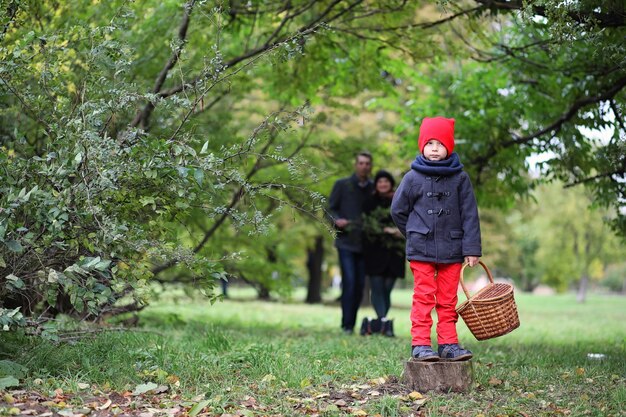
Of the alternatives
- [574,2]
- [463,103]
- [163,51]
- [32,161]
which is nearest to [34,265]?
[32,161]

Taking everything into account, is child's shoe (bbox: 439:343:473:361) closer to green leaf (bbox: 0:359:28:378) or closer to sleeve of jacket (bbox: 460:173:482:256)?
sleeve of jacket (bbox: 460:173:482:256)

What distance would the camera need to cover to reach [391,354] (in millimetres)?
6191

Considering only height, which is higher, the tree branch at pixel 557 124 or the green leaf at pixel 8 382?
the tree branch at pixel 557 124

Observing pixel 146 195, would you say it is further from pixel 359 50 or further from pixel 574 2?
pixel 359 50

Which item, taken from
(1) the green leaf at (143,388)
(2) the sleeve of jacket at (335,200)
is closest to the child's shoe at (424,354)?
(1) the green leaf at (143,388)

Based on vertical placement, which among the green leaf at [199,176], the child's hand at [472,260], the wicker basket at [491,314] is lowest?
the wicker basket at [491,314]

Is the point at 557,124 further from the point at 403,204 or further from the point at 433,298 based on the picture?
the point at 433,298

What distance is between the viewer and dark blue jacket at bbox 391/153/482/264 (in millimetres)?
5016

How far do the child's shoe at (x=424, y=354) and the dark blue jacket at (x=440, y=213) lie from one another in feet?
2.02

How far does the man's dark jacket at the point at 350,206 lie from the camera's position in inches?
343

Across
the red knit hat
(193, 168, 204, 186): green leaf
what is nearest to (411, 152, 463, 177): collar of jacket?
the red knit hat

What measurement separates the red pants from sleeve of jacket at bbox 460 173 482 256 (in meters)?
0.17

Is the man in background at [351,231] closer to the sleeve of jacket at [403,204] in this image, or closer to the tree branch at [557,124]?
the tree branch at [557,124]

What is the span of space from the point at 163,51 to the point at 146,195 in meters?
4.83
